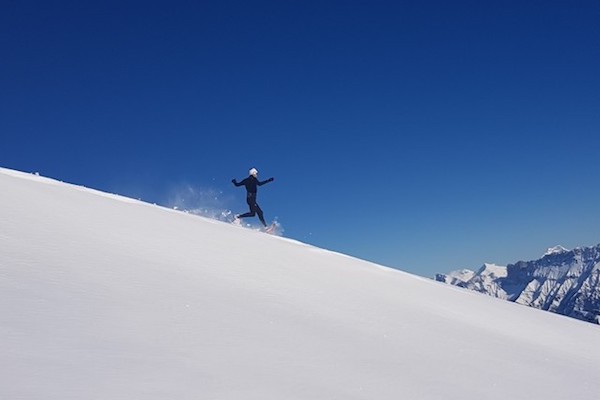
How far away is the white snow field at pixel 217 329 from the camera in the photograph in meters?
2.75

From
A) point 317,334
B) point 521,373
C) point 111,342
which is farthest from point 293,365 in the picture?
point 521,373

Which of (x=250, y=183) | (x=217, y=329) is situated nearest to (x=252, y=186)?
(x=250, y=183)

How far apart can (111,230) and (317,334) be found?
3536 mm

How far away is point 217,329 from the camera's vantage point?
3.80 metres

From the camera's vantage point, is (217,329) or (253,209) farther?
(253,209)

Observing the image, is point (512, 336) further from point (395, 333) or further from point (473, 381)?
point (473, 381)

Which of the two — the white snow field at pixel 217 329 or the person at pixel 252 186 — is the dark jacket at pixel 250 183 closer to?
the person at pixel 252 186

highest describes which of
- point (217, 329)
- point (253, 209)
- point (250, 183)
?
point (250, 183)

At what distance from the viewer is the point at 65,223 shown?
6.07 metres

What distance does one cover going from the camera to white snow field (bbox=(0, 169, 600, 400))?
2.75 metres

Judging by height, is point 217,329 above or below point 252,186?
below

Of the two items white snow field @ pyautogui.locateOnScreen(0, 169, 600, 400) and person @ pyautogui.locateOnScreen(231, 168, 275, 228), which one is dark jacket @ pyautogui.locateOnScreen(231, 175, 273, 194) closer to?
person @ pyautogui.locateOnScreen(231, 168, 275, 228)

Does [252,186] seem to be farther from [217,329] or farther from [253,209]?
[217,329]

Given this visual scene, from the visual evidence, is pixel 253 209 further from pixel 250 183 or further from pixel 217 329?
pixel 217 329
